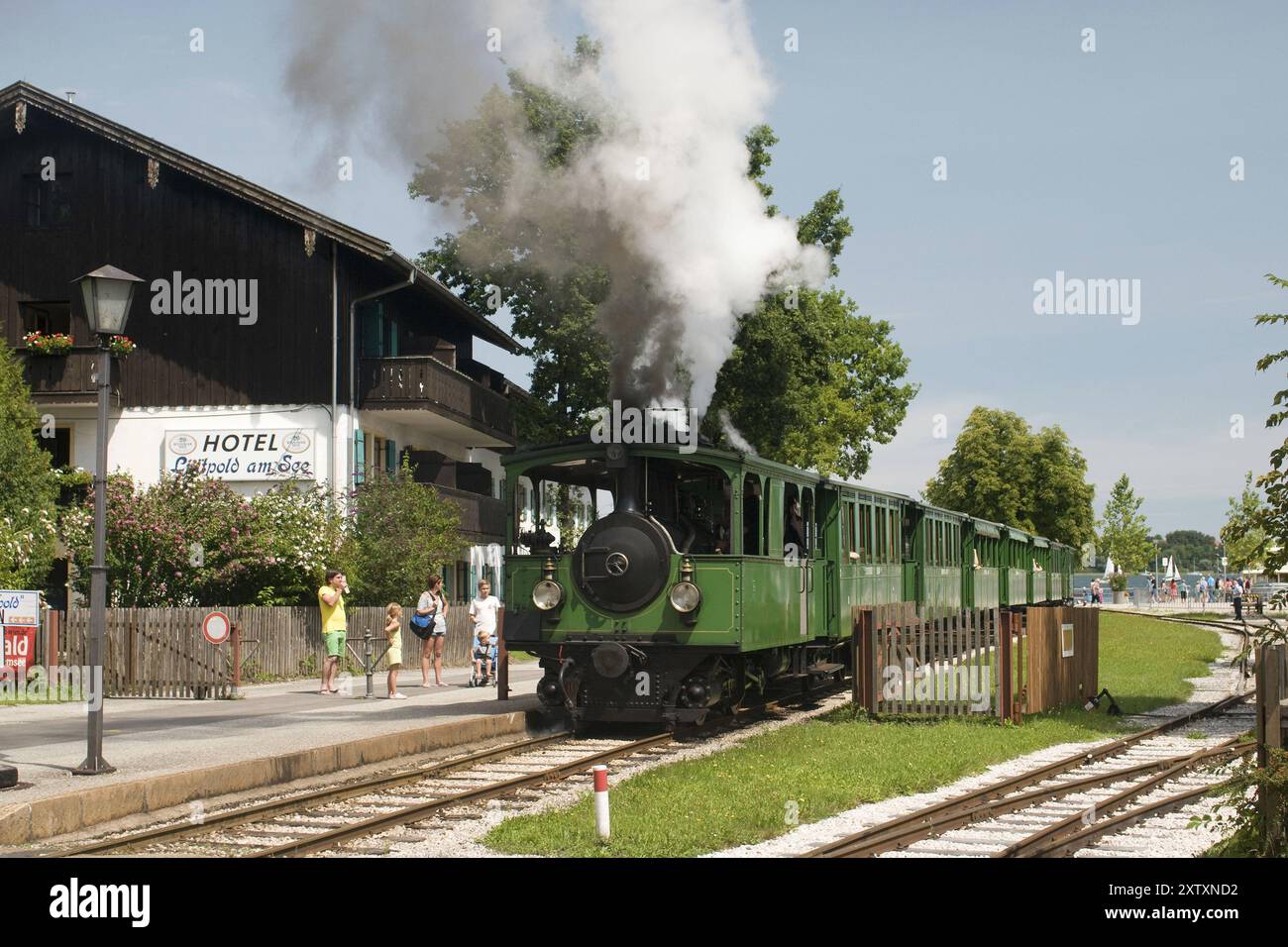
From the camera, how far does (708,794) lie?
10.9 m

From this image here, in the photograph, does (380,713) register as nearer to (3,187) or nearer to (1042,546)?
(3,187)

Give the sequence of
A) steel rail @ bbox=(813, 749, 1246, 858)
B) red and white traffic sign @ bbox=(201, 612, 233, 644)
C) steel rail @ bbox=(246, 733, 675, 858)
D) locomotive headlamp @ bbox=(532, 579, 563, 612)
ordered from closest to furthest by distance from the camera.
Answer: steel rail @ bbox=(813, 749, 1246, 858) < steel rail @ bbox=(246, 733, 675, 858) < locomotive headlamp @ bbox=(532, 579, 563, 612) < red and white traffic sign @ bbox=(201, 612, 233, 644)

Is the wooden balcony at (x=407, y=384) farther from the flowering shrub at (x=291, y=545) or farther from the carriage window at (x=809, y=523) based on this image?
the carriage window at (x=809, y=523)

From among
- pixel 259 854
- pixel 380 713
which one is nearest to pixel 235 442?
pixel 380 713

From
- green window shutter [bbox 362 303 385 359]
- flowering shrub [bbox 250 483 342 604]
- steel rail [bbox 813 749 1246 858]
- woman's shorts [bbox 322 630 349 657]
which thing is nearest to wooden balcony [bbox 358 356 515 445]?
green window shutter [bbox 362 303 385 359]

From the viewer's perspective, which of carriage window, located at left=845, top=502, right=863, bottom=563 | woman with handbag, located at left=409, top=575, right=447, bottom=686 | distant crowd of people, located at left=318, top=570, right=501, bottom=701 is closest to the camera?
carriage window, located at left=845, top=502, right=863, bottom=563

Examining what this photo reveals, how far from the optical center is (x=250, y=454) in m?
31.0

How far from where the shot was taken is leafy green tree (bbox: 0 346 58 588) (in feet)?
83.5

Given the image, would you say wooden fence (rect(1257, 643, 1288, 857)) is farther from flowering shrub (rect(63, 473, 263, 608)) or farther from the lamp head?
flowering shrub (rect(63, 473, 263, 608))

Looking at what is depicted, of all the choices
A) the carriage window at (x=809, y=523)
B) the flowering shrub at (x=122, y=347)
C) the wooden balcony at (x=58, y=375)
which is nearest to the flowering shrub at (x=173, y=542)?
the flowering shrub at (x=122, y=347)

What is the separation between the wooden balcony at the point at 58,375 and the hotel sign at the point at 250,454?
2.30 metres

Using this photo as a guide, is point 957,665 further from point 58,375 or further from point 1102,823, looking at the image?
point 58,375

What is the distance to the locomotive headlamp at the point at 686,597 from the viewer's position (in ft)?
48.4

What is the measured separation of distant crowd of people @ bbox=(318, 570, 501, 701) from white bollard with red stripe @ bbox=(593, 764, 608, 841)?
36.7ft
